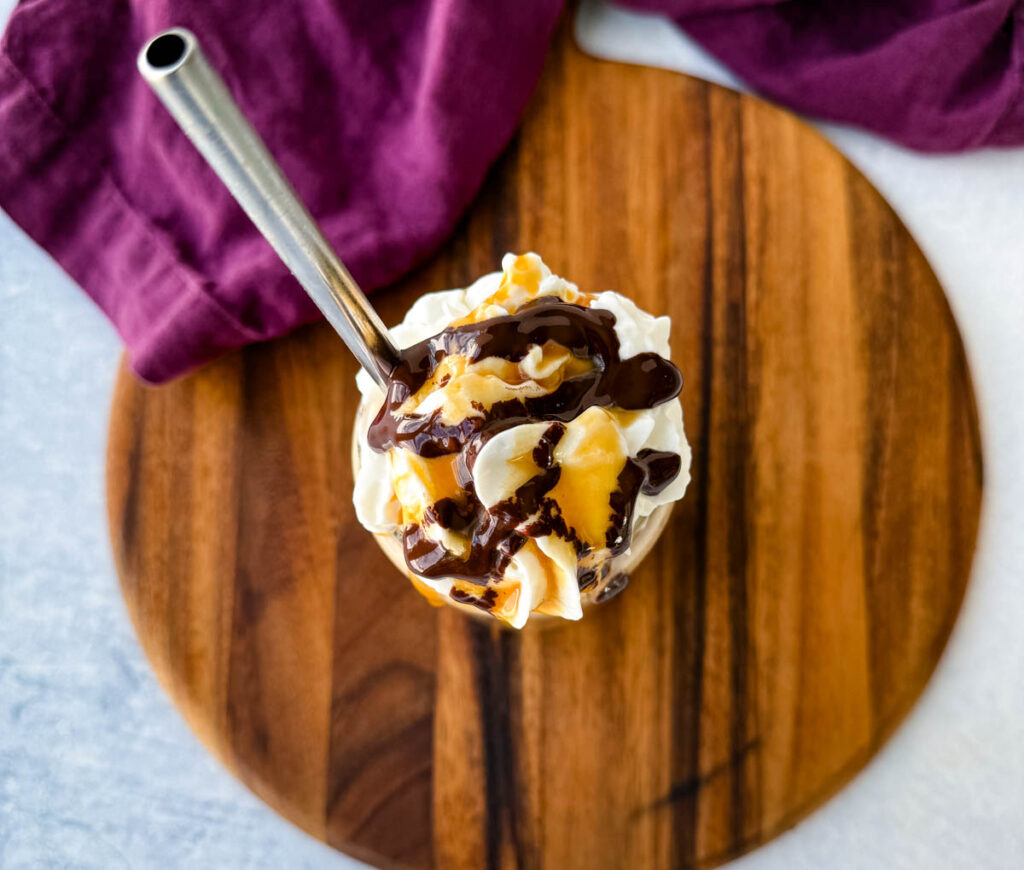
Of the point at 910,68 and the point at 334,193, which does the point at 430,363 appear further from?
the point at 910,68

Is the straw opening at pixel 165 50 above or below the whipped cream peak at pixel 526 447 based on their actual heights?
above

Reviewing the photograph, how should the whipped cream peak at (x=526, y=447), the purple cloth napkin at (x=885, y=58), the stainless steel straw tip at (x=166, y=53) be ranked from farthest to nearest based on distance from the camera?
the purple cloth napkin at (x=885, y=58)
the whipped cream peak at (x=526, y=447)
the stainless steel straw tip at (x=166, y=53)

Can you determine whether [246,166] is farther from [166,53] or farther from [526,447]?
[526,447]

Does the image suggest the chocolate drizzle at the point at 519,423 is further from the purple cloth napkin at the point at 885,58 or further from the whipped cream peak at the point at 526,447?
the purple cloth napkin at the point at 885,58

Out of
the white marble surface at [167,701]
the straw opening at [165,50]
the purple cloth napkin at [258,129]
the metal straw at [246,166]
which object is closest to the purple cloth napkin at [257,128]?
the purple cloth napkin at [258,129]

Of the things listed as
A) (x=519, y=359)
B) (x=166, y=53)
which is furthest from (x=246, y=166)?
(x=519, y=359)

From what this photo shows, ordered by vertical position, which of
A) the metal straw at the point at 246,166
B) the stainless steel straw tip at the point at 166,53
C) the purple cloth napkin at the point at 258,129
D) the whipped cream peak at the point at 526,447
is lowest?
the whipped cream peak at the point at 526,447
